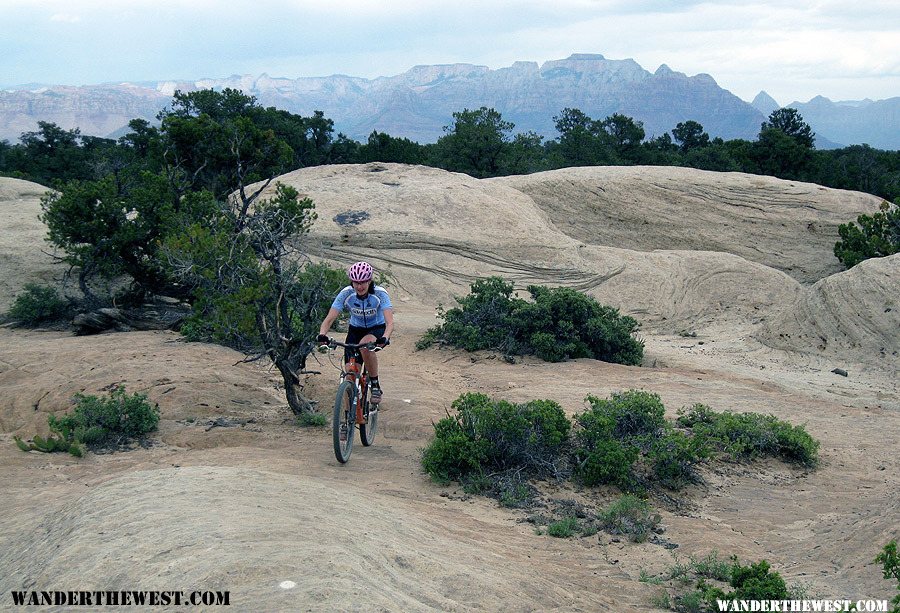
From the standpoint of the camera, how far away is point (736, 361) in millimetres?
→ 12711

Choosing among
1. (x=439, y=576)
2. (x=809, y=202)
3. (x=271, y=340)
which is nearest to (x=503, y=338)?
(x=271, y=340)

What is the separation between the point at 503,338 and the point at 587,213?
11174 mm

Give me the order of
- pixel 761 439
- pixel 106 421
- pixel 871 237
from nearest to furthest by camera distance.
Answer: pixel 106 421 → pixel 761 439 → pixel 871 237

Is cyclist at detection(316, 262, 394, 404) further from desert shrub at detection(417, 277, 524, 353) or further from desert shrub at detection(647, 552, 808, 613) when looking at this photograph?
desert shrub at detection(417, 277, 524, 353)

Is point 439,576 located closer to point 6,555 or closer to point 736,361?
point 6,555

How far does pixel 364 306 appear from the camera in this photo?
6.71 meters

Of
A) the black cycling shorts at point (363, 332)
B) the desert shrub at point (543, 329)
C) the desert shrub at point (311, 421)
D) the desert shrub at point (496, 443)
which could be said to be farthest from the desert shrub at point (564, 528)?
the desert shrub at point (543, 329)

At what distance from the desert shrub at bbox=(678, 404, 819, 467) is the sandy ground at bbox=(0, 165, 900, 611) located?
7.1 inches

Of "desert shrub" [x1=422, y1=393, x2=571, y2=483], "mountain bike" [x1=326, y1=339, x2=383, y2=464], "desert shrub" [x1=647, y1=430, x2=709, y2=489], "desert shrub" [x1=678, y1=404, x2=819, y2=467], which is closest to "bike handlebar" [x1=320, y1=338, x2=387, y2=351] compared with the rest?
"mountain bike" [x1=326, y1=339, x2=383, y2=464]

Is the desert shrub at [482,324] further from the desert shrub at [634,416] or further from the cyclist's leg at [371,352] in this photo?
the cyclist's leg at [371,352]

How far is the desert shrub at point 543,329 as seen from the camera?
1149 centimetres

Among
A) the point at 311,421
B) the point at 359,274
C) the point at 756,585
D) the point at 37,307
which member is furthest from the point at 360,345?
the point at 37,307

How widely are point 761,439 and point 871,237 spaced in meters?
13.5

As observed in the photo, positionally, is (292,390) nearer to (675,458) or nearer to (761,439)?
(675,458)
